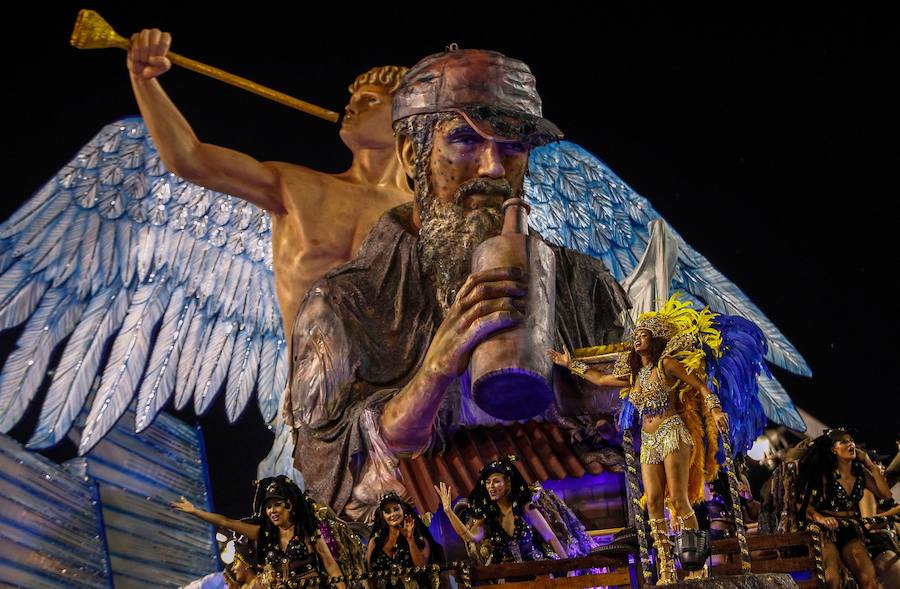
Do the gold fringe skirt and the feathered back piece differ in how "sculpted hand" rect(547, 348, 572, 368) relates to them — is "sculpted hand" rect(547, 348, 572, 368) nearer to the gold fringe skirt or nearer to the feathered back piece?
the feathered back piece

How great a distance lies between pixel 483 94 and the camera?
515 centimetres

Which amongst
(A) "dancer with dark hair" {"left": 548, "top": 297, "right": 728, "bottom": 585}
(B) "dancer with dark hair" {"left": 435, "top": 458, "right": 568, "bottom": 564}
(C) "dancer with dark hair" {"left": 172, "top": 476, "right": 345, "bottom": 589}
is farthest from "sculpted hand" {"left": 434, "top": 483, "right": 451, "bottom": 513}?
(A) "dancer with dark hair" {"left": 548, "top": 297, "right": 728, "bottom": 585}

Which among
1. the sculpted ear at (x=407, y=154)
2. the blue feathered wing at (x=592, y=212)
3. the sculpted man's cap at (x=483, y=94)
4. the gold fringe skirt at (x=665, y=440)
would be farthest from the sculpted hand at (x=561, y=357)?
the blue feathered wing at (x=592, y=212)

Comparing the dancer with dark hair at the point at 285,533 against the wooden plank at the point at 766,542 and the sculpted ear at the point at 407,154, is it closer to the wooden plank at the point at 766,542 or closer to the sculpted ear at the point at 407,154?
the wooden plank at the point at 766,542

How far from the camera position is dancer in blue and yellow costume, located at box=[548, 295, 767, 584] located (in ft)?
12.7

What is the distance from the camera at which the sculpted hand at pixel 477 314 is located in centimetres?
447

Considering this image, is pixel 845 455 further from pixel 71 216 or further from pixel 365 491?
pixel 71 216

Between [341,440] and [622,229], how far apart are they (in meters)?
2.58

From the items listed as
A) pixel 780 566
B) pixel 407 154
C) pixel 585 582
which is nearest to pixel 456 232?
pixel 407 154

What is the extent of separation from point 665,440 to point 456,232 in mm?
1531

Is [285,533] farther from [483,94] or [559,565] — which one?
[483,94]

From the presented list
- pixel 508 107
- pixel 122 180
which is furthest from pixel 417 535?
pixel 122 180

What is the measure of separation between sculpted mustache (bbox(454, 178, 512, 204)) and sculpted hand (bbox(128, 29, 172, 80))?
1.49m

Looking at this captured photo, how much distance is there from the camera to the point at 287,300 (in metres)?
5.75
